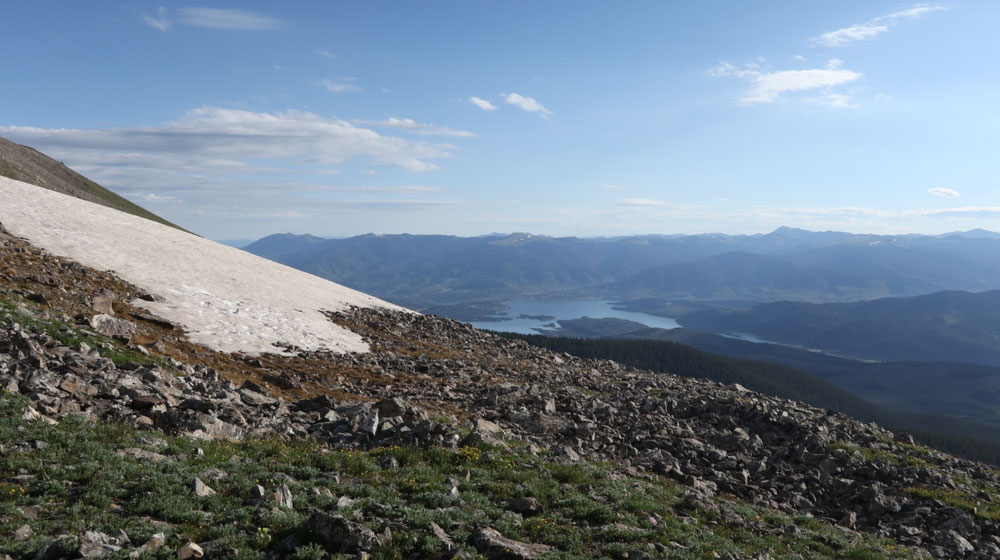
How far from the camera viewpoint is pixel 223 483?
10961 millimetres

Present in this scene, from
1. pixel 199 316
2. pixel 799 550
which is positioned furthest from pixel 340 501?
pixel 199 316

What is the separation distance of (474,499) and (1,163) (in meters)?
144

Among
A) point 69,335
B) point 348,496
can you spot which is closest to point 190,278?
point 69,335

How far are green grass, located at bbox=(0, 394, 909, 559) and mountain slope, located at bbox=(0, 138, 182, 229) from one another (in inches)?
4760

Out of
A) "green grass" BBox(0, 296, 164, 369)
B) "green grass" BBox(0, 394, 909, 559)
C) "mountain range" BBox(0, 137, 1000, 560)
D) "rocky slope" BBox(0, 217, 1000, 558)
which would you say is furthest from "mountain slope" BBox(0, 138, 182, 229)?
"green grass" BBox(0, 394, 909, 559)

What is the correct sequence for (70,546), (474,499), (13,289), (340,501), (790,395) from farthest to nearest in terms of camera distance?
(790,395), (13,289), (474,499), (340,501), (70,546)

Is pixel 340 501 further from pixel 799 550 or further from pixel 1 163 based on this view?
pixel 1 163

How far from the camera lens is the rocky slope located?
1445 cm

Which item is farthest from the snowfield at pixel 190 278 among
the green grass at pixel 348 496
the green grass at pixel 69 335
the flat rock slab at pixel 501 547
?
the flat rock slab at pixel 501 547

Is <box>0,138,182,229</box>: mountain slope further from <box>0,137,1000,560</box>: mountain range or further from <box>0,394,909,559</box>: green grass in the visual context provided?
<box>0,394,909,559</box>: green grass

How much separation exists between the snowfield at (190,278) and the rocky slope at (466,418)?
1.86 metres

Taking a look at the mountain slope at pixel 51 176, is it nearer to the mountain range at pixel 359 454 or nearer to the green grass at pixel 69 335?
the mountain range at pixel 359 454

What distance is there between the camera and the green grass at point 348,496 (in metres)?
8.98

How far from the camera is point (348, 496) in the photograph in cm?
1138
